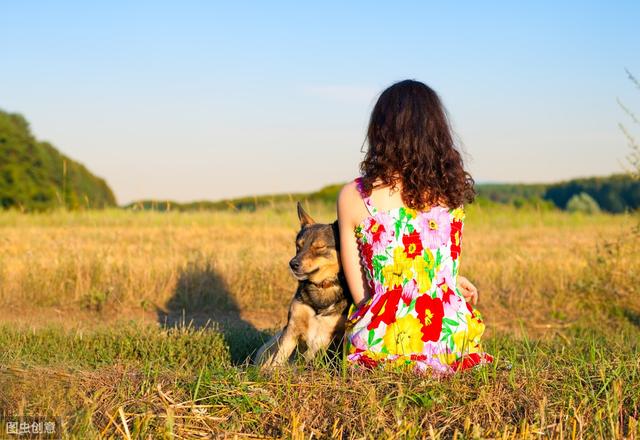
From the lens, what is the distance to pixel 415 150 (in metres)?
4.80

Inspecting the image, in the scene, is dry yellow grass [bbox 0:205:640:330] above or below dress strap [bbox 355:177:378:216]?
below

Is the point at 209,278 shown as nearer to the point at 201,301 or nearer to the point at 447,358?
the point at 201,301

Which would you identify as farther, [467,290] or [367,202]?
[467,290]

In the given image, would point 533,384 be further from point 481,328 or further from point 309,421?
point 309,421

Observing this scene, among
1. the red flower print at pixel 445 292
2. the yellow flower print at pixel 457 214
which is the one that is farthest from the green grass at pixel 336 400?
the yellow flower print at pixel 457 214

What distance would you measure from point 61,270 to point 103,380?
5.44 m

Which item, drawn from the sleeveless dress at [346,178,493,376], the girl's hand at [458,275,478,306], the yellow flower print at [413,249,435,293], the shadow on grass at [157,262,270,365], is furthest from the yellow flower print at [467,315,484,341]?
the shadow on grass at [157,262,270,365]

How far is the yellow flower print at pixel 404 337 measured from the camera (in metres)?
4.65

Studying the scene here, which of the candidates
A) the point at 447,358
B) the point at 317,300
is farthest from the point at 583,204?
the point at 447,358

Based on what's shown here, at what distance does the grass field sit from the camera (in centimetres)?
396

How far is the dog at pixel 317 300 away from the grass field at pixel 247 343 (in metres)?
0.51

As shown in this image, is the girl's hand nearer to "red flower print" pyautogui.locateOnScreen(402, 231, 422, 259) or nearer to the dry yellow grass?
"red flower print" pyautogui.locateOnScreen(402, 231, 422, 259)

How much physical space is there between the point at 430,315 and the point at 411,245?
0.45 meters

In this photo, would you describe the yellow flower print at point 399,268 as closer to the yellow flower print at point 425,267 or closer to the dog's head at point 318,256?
the yellow flower print at point 425,267
